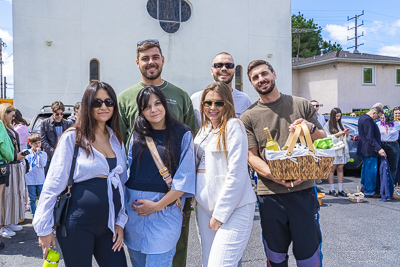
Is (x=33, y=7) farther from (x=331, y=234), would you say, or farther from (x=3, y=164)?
(x=331, y=234)

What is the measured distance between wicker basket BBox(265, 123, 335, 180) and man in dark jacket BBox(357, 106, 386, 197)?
237 inches

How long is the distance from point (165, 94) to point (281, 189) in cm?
140

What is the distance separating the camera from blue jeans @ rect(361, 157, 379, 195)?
8156 mm

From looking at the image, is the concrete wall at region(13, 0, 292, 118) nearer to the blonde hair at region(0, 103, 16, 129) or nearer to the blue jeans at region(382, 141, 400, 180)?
the blonde hair at region(0, 103, 16, 129)

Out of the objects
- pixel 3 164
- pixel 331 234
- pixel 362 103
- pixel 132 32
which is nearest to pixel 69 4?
pixel 132 32

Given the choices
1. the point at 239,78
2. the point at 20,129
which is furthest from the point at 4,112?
the point at 239,78

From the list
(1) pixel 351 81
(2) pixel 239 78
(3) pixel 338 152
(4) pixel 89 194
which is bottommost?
(3) pixel 338 152

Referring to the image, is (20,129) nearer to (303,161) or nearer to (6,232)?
(6,232)

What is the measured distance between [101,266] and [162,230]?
55 cm

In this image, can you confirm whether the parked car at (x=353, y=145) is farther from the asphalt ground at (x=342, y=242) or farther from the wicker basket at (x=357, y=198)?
the asphalt ground at (x=342, y=242)

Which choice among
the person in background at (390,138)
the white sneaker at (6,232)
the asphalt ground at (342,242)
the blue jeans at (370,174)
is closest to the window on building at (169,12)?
the person in background at (390,138)

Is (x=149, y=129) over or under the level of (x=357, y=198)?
over

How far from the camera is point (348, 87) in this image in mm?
26969

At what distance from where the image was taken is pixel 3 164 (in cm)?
515
